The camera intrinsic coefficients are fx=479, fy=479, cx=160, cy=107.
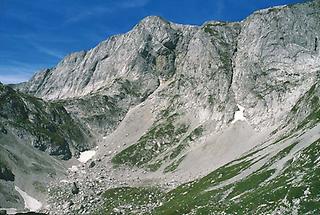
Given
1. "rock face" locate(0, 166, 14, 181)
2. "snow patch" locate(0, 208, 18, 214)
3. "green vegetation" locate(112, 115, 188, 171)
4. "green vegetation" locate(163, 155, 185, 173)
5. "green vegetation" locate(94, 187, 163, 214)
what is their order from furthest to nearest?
"green vegetation" locate(112, 115, 188, 171), "green vegetation" locate(163, 155, 185, 173), "rock face" locate(0, 166, 14, 181), "snow patch" locate(0, 208, 18, 214), "green vegetation" locate(94, 187, 163, 214)

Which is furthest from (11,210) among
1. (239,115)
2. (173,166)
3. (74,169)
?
(239,115)

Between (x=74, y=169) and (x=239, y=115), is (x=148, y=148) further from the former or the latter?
(x=239, y=115)

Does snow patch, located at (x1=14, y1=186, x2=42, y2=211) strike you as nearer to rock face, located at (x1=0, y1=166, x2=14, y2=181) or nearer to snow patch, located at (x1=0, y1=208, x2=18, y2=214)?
rock face, located at (x1=0, y1=166, x2=14, y2=181)

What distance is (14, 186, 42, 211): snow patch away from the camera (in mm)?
149950

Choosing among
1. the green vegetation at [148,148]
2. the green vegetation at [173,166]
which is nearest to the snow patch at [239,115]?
the green vegetation at [148,148]

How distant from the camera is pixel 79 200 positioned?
5586 inches

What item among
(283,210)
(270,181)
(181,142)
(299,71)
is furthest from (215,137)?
(283,210)

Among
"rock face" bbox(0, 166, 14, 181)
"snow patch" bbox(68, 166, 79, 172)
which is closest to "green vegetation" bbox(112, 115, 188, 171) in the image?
"snow patch" bbox(68, 166, 79, 172)

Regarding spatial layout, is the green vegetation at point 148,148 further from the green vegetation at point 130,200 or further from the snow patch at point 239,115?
the green vegetation at point 130,200

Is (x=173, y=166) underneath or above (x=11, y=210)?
underneath

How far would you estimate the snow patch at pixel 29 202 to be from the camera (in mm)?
149950

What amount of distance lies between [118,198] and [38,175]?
1761 inches

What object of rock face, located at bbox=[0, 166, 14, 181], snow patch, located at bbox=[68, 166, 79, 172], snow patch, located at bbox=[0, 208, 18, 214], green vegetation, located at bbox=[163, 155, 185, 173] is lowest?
green vegetation, located at bbox=[163, 155, 185, 173]

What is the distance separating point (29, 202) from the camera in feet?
505
